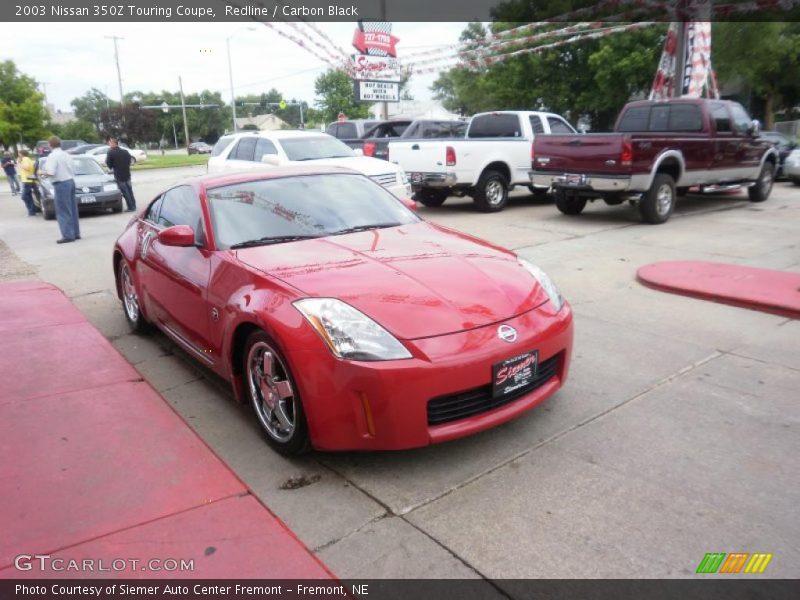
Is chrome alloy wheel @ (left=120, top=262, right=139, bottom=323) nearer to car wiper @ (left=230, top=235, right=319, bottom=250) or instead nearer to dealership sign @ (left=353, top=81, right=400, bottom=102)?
car wiper @ (left=230, top=235, right=319, bottom=250)

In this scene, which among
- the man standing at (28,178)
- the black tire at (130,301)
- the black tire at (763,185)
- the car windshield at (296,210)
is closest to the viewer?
the car windshield at (296,210)

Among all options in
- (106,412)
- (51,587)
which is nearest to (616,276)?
(106,412)

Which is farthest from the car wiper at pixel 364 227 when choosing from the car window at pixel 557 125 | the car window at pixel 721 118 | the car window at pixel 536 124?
the car window at pixel 557 125

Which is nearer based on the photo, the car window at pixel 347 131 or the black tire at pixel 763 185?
the black tire at pixel 763 185

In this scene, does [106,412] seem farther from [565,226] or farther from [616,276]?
[565,226]

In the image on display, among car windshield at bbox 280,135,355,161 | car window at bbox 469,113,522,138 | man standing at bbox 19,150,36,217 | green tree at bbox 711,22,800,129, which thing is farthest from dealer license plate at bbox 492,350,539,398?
green tree at bbox 711,22,800,129

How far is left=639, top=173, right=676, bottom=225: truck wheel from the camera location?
399 inches

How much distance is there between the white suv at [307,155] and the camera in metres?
10.9

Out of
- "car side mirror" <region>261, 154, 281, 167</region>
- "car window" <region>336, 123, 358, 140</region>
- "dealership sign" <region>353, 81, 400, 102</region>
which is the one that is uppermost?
"dealership sign" <region>353, 81, 400, 102</region>

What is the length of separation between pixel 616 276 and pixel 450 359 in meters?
4.74

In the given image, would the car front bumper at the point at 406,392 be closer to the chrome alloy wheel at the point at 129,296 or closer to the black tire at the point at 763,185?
the chrome alloy wheel at the point at 129,296

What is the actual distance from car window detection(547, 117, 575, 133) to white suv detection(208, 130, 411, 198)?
13.4 feet

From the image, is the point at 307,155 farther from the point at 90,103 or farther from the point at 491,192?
the point at 90,103

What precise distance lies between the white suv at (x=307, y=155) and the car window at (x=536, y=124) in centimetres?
346
